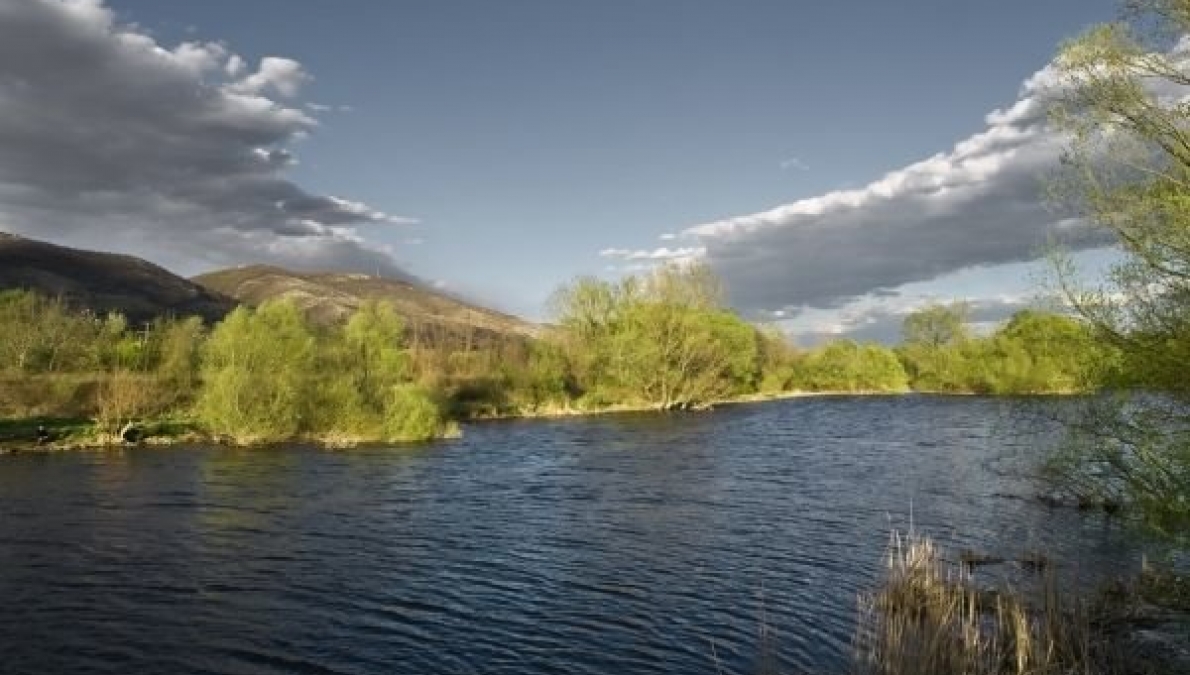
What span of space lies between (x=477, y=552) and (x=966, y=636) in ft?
63.1

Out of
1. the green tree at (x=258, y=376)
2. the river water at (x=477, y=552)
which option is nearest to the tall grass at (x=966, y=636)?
the river water at (x=477, y=552)

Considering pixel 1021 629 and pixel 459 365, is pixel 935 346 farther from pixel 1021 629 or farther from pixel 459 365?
pixel 1021 629

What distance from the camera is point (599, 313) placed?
415 ft

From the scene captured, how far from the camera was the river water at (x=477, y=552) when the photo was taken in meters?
19.8

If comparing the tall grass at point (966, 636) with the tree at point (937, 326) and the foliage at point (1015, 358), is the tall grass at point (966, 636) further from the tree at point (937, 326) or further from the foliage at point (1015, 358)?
the tree at point (937, 326)

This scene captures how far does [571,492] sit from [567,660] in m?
24.8

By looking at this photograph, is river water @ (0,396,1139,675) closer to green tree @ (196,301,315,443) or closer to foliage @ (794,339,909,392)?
green tree @ (196,301,315,443)

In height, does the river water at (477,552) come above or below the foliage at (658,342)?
below

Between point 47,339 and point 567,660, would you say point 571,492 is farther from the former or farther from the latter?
point 47,339

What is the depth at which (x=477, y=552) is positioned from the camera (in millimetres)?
30203

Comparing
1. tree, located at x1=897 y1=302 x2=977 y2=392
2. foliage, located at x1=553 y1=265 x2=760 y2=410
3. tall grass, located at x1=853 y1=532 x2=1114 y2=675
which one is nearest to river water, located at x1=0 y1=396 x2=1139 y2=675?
tall grass, located at x1=853 y1=532 x2=1114 y2=675

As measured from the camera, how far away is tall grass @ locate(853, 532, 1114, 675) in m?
13.5

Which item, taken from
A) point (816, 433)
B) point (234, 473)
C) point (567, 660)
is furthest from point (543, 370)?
point (567, 660)

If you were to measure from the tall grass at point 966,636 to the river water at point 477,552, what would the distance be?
6.45ft
